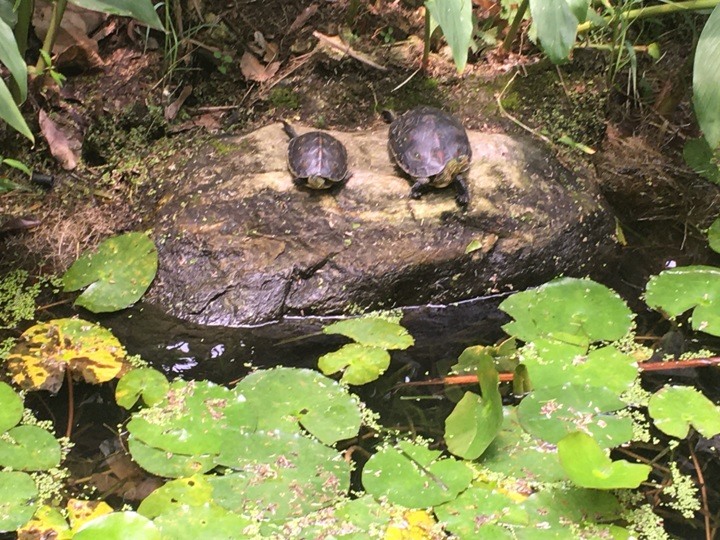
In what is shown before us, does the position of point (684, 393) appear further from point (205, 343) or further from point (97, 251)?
point (97, 251)

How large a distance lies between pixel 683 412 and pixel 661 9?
191cm

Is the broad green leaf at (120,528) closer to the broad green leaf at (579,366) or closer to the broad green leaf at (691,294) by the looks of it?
the broad green leaf at (579,366)

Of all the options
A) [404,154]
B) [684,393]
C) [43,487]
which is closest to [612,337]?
[684,393]

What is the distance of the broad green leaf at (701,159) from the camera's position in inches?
120

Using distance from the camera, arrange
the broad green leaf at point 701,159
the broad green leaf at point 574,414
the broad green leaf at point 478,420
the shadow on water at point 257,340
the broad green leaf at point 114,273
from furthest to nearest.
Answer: the broad green leaf at point 701,159 → the broad green leaf at point 114,273 → the shadow on water at point 257,340 → the broad green leaf at point 574,414 → the broad green leaf at point 478,420

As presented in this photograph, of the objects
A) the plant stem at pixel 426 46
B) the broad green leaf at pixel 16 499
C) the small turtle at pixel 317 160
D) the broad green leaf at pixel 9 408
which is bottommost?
the broad green leaf at pixel 16 499

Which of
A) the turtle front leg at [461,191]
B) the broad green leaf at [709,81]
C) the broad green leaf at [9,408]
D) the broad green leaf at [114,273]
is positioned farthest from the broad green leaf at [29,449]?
the broad green leaf at [709,81]

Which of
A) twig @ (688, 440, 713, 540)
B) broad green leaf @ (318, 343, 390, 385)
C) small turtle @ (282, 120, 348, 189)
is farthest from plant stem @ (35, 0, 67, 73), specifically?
twig @ (688, 440, 713, 540)

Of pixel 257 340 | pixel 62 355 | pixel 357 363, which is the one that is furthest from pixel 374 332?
pixel 62 355

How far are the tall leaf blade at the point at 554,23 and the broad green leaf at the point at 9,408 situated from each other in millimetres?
2271

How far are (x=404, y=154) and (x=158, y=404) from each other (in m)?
1.47

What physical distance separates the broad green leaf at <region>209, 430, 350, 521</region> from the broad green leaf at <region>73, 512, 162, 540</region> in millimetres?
211

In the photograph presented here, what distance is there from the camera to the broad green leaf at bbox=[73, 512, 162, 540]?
1531 mm

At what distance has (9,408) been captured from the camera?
196 centimetres
